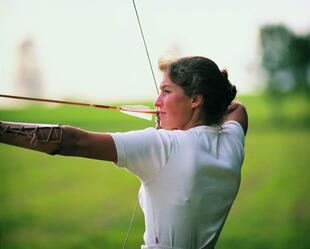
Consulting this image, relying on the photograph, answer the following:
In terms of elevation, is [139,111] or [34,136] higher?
[34,136]

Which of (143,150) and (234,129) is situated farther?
(234,129)

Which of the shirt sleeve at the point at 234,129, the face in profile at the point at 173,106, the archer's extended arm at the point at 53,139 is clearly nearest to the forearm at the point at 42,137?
the archer's extended arm at the point at 53,139

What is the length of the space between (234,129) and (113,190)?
7959 mm

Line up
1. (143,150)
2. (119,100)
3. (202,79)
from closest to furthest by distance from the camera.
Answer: (143,150) → (202,79) → (119,100)

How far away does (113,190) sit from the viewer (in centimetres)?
950

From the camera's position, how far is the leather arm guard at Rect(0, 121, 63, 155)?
3.94ft

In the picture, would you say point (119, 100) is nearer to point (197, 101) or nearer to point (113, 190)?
point (113, 190)

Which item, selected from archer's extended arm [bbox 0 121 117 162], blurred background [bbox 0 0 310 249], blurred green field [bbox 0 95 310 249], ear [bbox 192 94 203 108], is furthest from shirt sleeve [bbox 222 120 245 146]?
blurred green field [bbox 0 95 310 249]

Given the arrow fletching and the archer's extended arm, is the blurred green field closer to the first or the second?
the arrow fletching

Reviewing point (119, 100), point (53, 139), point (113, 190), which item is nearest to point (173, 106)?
point (53, 139)

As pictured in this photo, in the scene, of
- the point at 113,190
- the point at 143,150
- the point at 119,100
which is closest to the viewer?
the point at 143,150

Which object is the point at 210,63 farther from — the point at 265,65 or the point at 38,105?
the point at 265,65

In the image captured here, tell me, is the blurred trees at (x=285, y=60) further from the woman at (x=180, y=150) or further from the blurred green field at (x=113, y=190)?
the woman at (x=180, y=150)

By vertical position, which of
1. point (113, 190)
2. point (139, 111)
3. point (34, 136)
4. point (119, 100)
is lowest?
point (113, 190)
